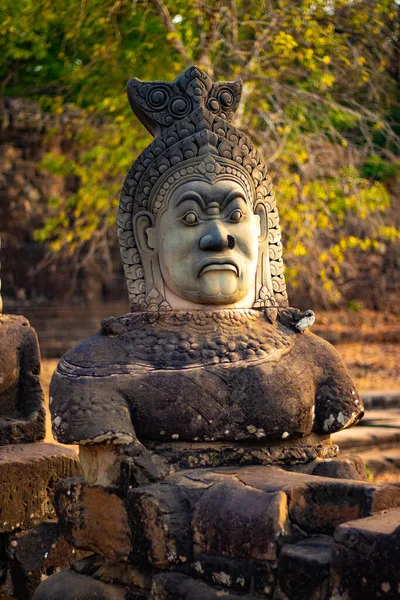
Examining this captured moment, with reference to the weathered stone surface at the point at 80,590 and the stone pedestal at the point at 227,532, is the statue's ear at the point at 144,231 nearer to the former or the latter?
the stone pedestal at the point at 227,532

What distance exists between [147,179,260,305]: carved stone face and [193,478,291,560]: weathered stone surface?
2.89ft

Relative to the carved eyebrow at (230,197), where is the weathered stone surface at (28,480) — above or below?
below

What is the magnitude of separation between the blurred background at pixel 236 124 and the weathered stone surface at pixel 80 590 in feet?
21.7

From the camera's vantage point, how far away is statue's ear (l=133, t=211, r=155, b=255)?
373 centimetres

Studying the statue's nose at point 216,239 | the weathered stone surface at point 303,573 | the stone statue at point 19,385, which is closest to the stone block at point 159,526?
the weathered stone surface at point 303,573

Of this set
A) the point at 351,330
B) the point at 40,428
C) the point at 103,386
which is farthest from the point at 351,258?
the point at 103,386

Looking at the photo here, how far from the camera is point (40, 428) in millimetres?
4707

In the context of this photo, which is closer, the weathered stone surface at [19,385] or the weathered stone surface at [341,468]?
the weathered stone surface at [341,468]

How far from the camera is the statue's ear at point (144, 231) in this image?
3730 millimetres

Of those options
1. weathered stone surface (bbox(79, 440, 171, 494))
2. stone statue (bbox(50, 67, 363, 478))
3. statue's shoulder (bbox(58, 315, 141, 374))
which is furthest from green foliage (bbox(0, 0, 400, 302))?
weathered stone surface (bbox(79, 440, 171, 494))

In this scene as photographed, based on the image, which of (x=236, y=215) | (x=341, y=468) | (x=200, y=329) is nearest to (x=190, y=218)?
(x=236, y=215)

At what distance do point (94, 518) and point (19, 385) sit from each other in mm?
1520

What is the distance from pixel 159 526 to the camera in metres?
3.02

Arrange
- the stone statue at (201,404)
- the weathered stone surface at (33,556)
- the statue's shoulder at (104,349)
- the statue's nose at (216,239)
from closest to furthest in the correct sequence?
the stone statue at (201,404)
the statue's shoulder at (104,349)
the statue's nose at (216,239)
the weathered stone surface at (33,556)
